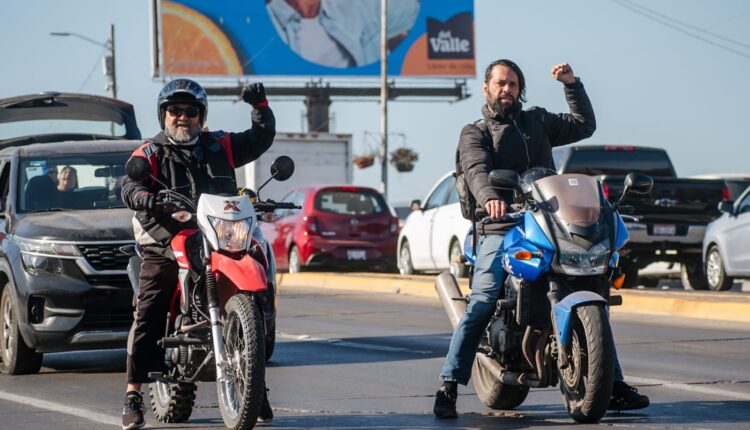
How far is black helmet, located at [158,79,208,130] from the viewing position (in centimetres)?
755

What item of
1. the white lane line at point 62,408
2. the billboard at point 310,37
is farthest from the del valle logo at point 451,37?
the white lane line at point 62,408

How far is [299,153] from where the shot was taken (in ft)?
122

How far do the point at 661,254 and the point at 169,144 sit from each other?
13638 millimetres

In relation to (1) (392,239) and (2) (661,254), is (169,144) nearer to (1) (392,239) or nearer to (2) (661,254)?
(2) (661,254)

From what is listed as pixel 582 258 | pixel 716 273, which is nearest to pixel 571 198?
pixel 582 258

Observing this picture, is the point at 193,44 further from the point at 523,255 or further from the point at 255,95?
the point at 523,255

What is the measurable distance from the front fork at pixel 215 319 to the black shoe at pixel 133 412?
2.13 ft

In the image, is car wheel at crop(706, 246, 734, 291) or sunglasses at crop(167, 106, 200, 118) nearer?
sunglasses at crop(167, 106, 200, 118)

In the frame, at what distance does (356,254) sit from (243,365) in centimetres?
1862

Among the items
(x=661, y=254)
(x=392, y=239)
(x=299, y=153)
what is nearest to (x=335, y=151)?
(x=299, y=153)

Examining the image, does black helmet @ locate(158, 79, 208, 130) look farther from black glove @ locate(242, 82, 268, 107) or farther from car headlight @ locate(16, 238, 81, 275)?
car headlight @ locate(16, 238, 81, 275)

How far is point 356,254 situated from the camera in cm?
2550

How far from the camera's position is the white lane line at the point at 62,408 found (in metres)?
8.07

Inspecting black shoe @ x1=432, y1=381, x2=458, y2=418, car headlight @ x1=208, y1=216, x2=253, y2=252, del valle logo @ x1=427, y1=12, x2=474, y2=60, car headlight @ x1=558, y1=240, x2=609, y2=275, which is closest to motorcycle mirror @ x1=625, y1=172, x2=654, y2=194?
car headlight @ x1=558, y1=240, x2=609, y2=275
